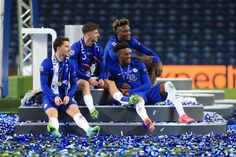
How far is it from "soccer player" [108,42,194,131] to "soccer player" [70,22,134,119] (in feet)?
0.50

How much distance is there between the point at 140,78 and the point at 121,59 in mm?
392

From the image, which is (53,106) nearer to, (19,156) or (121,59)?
(121,59)

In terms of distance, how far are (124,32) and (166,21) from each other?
17.5 m

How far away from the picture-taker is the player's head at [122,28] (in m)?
10.0

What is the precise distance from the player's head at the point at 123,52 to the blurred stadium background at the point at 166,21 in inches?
660

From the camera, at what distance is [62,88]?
31.0ft

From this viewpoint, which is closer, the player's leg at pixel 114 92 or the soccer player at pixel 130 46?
the player's leg at pixel 114 92

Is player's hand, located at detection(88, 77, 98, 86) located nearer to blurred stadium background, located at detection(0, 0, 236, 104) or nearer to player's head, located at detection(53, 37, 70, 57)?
player's head, located at detection(53, 37, 70, 57)

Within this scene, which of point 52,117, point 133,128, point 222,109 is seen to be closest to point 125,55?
point 133,128

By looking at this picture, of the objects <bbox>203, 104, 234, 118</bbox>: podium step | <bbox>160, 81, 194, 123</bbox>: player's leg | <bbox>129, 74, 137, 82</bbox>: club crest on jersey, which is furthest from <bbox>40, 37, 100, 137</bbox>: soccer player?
<bbox>203, 104, 234, 118</bbox>: podium step

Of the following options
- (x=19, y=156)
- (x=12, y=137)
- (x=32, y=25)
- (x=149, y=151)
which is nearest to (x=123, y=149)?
(x=149, y=151)

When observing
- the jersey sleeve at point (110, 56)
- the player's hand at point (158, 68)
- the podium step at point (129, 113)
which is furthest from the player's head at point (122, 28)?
the podium step at point (129, 113)

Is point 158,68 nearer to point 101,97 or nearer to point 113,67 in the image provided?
point 113,67

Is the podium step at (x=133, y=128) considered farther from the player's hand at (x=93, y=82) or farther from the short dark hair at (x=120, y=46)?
the short dark hair at (x=120, y=46)
